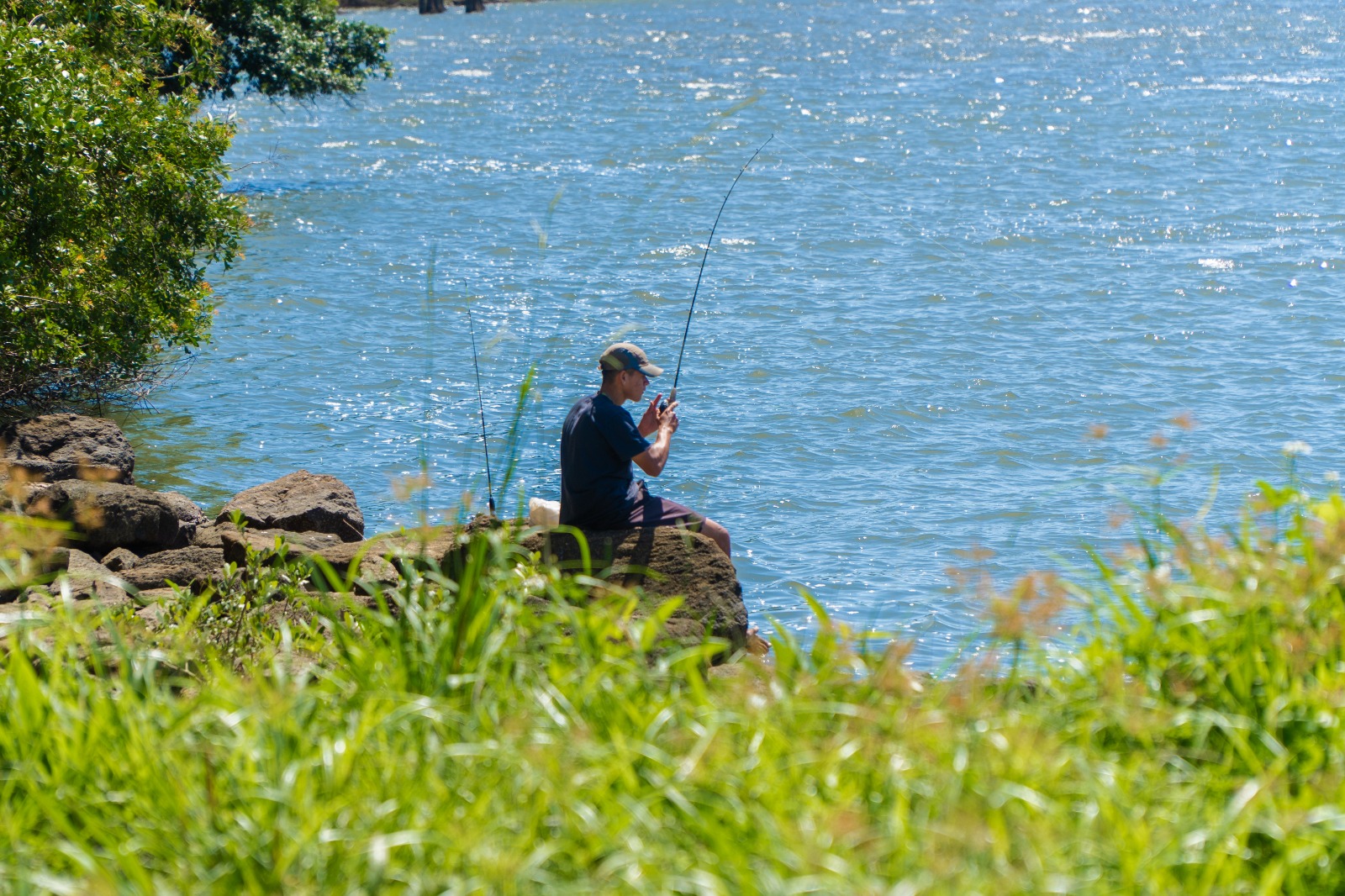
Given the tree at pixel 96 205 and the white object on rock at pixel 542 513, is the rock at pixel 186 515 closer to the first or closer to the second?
the tree at pixel 96 205

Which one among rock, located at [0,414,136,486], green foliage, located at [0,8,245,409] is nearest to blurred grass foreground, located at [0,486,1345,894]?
rock, located at [0,414,136,486]

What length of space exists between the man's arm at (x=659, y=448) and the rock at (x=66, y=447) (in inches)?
155

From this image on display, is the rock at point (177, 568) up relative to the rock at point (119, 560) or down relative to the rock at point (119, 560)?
up

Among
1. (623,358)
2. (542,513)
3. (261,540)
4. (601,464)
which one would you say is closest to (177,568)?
(261,540)

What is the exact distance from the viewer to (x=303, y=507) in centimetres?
1002

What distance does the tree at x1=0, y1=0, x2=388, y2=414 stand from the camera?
11.0 meters

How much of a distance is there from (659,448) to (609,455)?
13.4 inches

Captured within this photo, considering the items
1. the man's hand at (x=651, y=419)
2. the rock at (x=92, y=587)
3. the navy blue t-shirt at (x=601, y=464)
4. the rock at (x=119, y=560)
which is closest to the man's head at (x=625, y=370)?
the navy blue t-shirt at (x=601, y=464)

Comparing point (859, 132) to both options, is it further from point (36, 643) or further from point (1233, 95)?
point (36, 643)

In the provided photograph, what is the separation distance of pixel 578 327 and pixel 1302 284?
9.74m

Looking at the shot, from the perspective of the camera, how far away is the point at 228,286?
20328mm

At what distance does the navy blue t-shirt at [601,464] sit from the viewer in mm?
8211

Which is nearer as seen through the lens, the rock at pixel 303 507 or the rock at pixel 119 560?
the rock at pixel 119 560

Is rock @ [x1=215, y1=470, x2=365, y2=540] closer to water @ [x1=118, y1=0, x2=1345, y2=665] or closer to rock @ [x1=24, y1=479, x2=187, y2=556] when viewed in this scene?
rock @ [x1=24, y1=479, x2=187, y2=556]
